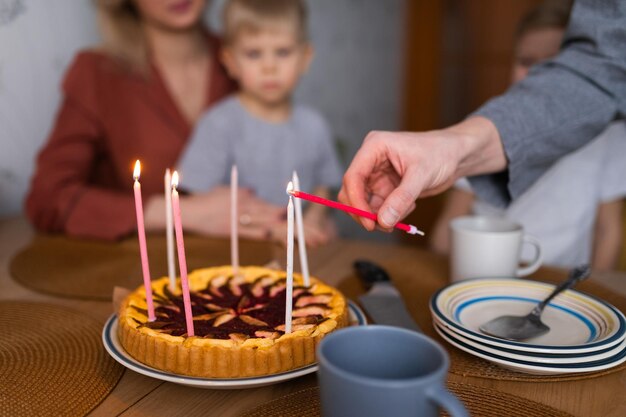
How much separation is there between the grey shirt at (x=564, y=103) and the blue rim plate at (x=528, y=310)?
27 centimetres

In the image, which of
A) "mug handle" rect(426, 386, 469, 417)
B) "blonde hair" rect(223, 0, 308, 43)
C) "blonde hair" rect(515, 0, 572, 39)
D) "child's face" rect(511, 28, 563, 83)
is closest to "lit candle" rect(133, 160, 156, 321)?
"mug handle" rect(426, 386, 469, 417)

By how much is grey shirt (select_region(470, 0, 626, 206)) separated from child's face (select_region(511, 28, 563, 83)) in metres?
0.46

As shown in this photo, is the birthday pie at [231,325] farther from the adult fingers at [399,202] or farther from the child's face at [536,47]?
A: the child's face at [536,47]

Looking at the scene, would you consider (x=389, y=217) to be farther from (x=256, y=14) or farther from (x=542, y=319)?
(x=256, y=14)

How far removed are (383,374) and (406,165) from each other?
0.41 metres

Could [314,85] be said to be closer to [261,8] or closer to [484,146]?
[261,8]

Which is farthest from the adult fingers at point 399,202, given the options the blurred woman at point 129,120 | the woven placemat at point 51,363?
the blurred woman at point 129,120

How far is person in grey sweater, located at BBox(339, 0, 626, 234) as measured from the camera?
2.99 ft

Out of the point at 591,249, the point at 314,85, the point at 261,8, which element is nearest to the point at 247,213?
the point at 261,8

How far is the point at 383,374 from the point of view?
523mm

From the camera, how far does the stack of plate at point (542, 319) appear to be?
68cm

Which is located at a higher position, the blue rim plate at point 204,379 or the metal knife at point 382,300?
the blue rim plate at point 204,379

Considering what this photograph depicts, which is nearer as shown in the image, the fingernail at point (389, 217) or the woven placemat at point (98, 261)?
the fingernail at point (389, 217)

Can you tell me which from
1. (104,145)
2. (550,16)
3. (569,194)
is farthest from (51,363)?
(550,16)
